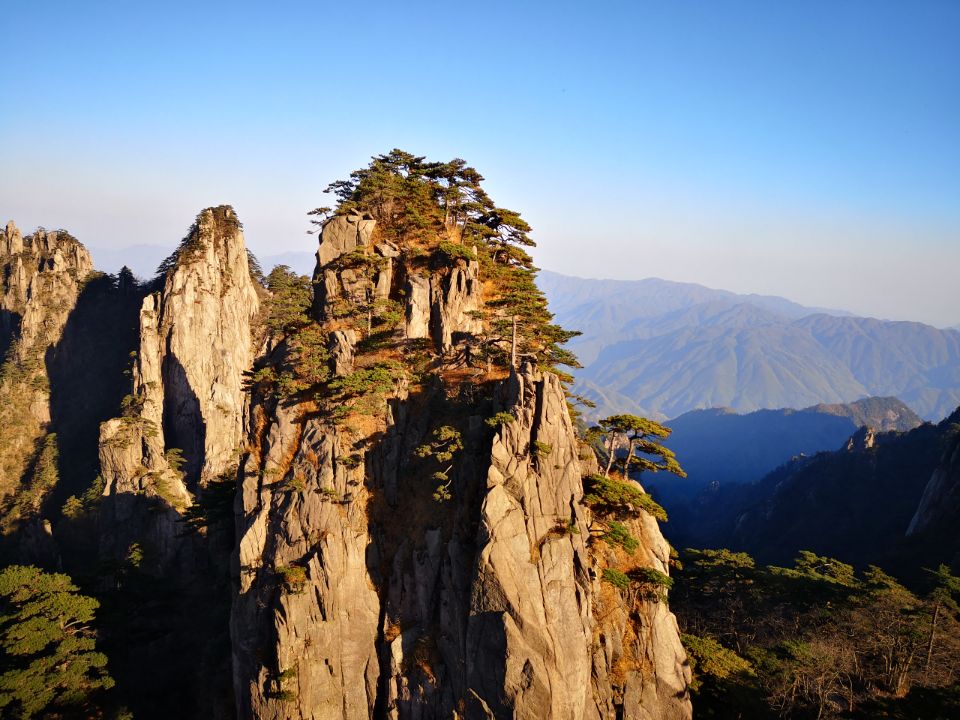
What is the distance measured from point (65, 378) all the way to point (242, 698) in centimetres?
7871

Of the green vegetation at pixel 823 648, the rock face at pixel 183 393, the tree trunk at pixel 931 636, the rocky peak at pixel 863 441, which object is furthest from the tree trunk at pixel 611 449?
the rocky peak at pixel 863 441

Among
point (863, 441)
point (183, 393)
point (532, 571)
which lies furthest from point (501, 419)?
point (863, 441)

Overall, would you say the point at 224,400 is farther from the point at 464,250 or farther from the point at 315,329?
the point at 464,250

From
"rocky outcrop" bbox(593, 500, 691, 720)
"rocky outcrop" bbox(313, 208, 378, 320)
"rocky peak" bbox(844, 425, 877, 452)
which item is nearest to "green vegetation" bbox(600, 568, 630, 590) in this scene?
"rocky outcrop" bbox(593, 500, 691, 720)

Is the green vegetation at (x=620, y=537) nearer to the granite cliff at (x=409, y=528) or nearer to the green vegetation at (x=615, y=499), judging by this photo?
the granite cliff at (x=409, y=528)

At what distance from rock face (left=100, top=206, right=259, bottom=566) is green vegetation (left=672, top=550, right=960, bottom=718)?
56334 millimetres

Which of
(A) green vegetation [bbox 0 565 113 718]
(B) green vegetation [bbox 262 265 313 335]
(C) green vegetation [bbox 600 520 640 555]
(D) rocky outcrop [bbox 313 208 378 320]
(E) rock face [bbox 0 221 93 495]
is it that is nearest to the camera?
(C) green vegetation [bbox 600 520 640 555]

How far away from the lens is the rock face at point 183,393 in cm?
6238

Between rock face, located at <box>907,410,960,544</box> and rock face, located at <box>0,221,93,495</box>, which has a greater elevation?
rock face, located at <box>0,221,93,495</box>

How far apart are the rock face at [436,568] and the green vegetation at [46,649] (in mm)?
10277

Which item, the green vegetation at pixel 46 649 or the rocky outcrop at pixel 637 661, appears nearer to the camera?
the rocky outcrop at pixel 637 661

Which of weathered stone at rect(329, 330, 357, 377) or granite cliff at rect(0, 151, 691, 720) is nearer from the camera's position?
granite cliff at rect(0, 151, 691, 720)

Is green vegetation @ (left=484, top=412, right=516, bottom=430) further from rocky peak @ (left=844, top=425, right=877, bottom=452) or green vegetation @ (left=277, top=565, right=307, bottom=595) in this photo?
rocky peak @ (left=844, top=425, right=877, bottom=452)

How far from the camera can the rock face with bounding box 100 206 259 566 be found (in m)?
62.4
